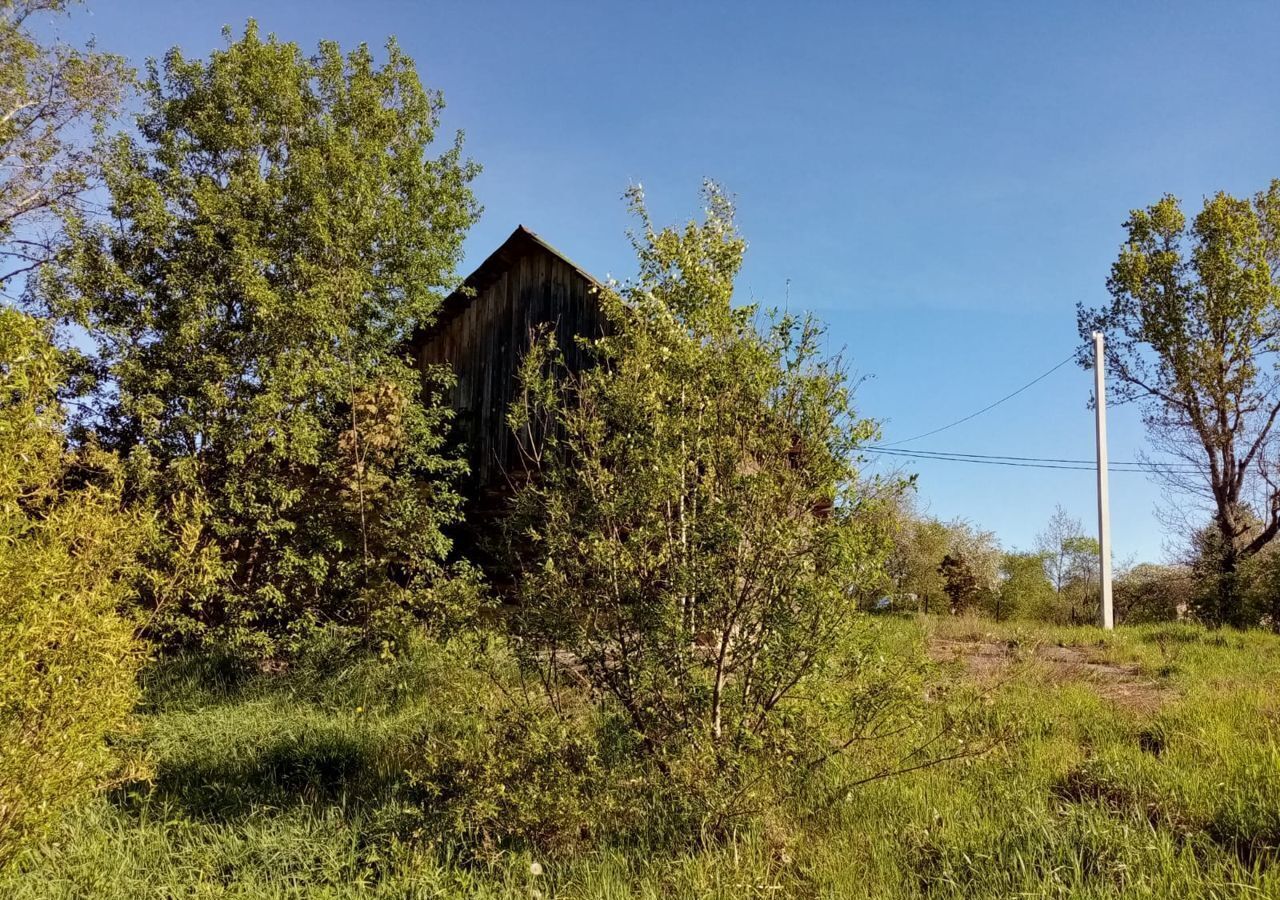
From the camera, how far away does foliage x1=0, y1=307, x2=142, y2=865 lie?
367 centimetres

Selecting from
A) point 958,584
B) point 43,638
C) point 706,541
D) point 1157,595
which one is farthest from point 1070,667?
point 958,584

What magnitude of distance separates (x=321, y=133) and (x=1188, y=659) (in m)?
15.6

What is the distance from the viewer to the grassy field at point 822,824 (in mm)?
3697

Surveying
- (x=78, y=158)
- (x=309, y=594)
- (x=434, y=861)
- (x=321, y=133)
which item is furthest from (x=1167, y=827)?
(x=78, y=158)

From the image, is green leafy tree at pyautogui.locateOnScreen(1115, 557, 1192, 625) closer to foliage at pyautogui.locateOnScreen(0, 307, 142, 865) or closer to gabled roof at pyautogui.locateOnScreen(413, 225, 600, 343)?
gabled roof at pyautogui.locateOnScreen(413, 225, 600, 343)

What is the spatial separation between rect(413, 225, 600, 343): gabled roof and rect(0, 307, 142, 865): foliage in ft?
28.0

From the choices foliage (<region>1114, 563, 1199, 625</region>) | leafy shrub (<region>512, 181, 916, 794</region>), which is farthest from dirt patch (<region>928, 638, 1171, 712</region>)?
foliage (<region>1114, 563, 1199, 625</region>)

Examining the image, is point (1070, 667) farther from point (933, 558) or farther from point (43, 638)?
point (933, 558)

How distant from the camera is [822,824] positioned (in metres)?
4.38

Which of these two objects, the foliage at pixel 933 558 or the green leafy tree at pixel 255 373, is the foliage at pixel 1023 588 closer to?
the foliage at pixel 933 558

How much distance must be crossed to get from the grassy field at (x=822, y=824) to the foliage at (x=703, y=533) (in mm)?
729

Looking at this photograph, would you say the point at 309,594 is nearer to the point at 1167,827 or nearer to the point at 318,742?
the point at 318,742

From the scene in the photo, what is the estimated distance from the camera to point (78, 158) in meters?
14.9

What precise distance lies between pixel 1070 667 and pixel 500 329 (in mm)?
10167
